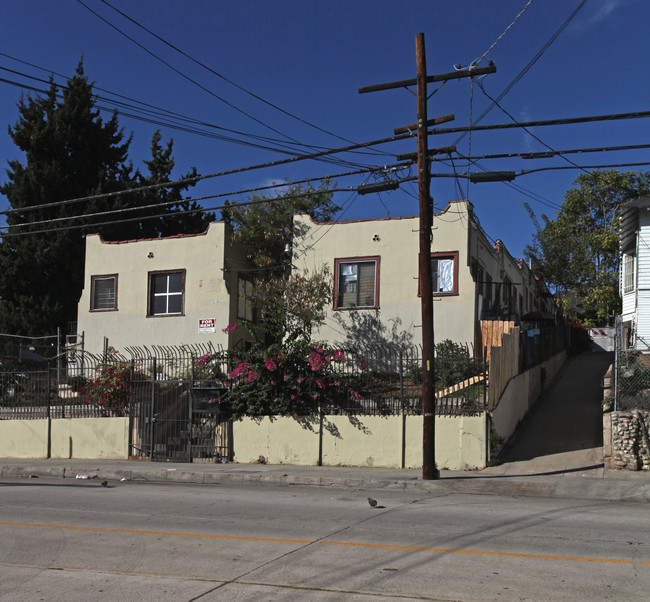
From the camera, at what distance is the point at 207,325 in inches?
923

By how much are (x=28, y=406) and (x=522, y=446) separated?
14.5m

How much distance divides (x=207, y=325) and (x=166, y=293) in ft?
7.01

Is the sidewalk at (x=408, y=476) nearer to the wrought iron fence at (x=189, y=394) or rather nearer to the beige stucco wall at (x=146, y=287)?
the wrought iron fence at (x=189, y=394)

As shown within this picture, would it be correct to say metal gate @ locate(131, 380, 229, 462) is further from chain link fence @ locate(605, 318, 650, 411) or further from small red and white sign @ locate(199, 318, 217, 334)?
chain link fence @ locate(605, 318, 650, 411)

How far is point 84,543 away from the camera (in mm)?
8094

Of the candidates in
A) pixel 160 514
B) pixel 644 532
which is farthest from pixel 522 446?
pixel 160 514

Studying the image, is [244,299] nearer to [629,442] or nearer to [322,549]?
[629,442]

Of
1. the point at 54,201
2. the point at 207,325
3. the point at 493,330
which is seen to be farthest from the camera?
the point at 54,201

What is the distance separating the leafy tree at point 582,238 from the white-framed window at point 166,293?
30.3 m

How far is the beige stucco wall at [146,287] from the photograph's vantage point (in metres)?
23.4

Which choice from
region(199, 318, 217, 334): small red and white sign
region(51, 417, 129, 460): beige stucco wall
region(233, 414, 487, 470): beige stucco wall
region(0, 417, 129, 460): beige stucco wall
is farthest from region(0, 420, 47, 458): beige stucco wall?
region(233, 414, 487, 470): beige stucco wall

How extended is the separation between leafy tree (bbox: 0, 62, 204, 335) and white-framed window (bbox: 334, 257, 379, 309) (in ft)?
44.7

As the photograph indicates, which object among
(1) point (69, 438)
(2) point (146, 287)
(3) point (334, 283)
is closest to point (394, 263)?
(3) point (334, 283)

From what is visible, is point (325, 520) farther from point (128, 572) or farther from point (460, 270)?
point (460, 270)
